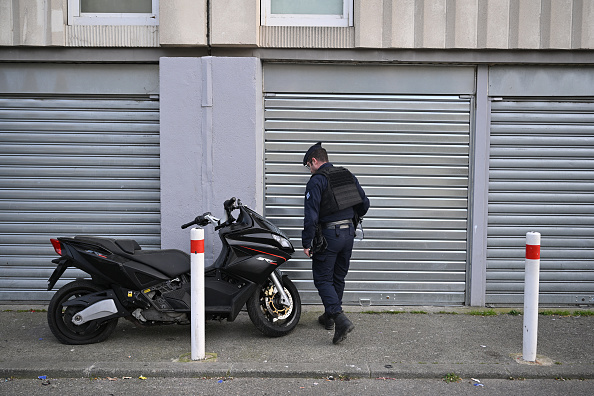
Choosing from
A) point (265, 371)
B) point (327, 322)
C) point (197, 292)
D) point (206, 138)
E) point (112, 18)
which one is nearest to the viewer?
point (265, 371)

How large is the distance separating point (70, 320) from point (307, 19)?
4459 millimetres

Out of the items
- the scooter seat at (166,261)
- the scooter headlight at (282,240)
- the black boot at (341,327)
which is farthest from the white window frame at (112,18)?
the black boot at (341,327)

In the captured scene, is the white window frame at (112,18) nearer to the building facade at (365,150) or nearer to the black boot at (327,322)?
the building facade at (365,150)

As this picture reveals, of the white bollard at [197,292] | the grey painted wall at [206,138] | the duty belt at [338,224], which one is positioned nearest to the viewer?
the white bollard at [197,292]

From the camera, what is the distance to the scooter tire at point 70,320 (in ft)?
18.0

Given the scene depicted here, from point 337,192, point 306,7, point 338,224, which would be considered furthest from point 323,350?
point 306,7

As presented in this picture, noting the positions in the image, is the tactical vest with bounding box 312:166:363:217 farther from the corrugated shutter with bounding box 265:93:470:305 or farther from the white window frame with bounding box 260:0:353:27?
the white window frame with bounding box 260:0:353:27

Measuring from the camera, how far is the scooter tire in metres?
5.47

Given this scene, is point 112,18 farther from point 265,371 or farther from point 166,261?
point 265,371

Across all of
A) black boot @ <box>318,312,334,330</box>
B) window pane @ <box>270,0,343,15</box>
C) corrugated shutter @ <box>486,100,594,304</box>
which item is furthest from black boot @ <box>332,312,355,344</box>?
window pane @ <box>270,0,343,15</box>

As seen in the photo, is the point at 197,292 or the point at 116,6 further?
the point at 116,6

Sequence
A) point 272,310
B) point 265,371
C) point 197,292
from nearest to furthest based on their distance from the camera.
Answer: point 265,371 → point 197,292 → point 272,310

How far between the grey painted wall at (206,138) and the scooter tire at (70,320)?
1.41 metres

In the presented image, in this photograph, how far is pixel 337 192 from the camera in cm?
571
